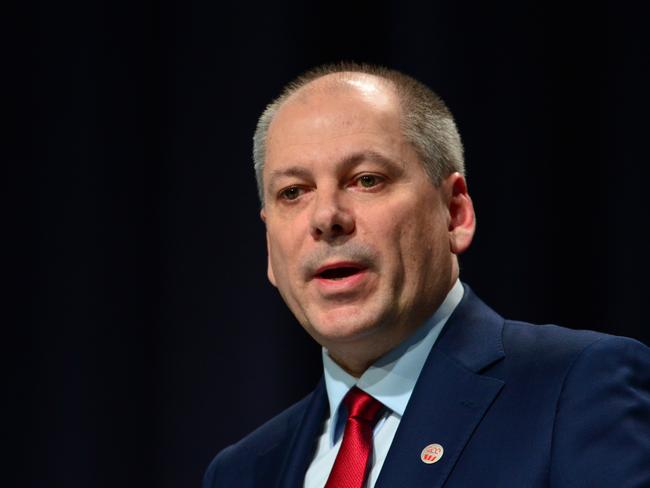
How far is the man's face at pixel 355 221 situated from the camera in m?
1.91

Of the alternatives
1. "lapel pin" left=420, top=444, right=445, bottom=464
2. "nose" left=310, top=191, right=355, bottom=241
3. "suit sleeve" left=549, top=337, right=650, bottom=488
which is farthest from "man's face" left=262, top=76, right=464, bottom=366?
"suit sleeve" left=549, top=337, right=650, bottom=488

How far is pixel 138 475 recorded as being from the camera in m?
3.28

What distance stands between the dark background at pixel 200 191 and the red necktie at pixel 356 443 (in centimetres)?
126

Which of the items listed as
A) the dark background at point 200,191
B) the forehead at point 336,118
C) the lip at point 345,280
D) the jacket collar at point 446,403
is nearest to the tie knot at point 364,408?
the jacket collar at point 446,403

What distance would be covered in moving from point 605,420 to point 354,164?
25.2 inches

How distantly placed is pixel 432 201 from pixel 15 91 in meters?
1.82

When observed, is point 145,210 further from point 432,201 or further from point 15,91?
point 432,201

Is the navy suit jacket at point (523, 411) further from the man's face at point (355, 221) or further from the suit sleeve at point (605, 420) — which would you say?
the man's face at point (355, 221)

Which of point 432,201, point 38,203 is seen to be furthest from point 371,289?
point 38,203

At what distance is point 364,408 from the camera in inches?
78.1

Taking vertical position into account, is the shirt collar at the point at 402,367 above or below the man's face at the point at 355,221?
below

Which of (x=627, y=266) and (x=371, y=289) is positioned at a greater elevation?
(x=371, y=289)

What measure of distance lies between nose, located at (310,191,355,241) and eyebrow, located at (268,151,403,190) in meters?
0.07

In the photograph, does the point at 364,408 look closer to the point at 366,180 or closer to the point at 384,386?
the point at 384,386
